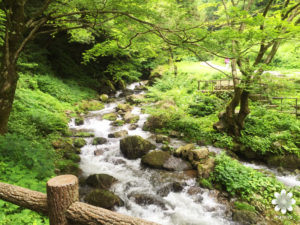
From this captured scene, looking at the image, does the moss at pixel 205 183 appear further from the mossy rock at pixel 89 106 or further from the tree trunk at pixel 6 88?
the mossy rock at pixel 89 106

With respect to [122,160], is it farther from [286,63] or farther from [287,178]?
[286,63]

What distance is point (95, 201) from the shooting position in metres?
5.44

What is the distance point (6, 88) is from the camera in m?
5.14

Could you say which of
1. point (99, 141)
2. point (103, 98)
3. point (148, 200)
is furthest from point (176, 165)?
point (103, 98)

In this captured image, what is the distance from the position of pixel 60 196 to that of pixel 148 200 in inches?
185

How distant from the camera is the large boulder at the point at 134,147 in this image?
835cm

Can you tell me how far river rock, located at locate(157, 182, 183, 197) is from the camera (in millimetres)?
6234

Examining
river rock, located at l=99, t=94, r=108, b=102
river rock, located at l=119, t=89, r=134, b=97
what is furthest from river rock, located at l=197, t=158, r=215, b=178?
river rock, located at l=119, t=89, r=134, b=97

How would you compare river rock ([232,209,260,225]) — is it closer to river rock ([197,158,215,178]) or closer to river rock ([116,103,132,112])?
river rock ([197,158,215,178])

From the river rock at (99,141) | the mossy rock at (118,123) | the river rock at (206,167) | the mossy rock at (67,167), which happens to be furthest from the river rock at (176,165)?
the mossy rock at (118,123)

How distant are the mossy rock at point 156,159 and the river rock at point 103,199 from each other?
7.26 feet

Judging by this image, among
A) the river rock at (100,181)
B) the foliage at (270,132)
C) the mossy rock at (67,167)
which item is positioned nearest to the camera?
the river rock at (100,181)

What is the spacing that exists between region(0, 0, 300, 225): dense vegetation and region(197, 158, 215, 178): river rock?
0.25 meters

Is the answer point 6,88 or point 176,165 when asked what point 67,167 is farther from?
point 176,165
